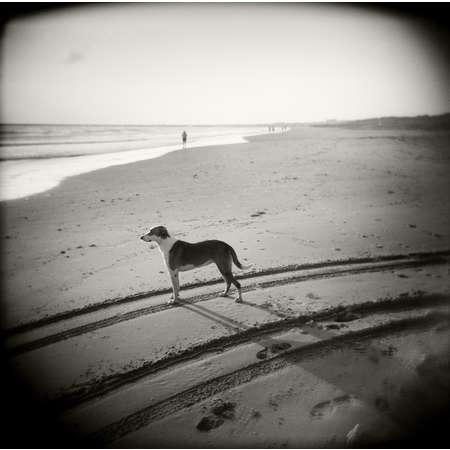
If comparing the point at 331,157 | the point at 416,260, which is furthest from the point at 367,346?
the point at 331,157

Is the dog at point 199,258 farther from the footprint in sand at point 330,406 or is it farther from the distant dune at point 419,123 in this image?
the distant dune at point 419,123

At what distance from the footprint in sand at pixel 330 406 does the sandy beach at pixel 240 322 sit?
0.01 meters

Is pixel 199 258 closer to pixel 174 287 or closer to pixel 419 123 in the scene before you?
pixel 174 287

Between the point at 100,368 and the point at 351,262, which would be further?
the point at 351,262

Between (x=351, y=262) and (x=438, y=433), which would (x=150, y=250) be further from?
(x=438, y=433)

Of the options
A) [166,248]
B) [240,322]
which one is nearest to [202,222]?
[166,248]

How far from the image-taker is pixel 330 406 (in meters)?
3.04

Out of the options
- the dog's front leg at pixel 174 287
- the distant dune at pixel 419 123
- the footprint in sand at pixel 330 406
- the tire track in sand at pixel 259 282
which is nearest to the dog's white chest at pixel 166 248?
the dog's front leg at pixel 174 287

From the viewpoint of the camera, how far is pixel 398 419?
2791mm

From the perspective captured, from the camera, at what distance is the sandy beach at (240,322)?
3002 millimetres

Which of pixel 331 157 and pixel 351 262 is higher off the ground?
pixel 331 157

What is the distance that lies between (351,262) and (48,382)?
551 cm

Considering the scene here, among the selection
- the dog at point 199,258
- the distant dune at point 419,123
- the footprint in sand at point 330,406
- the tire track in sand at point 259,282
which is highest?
the distant dune at point 419,123

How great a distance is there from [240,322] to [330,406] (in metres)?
1.72
